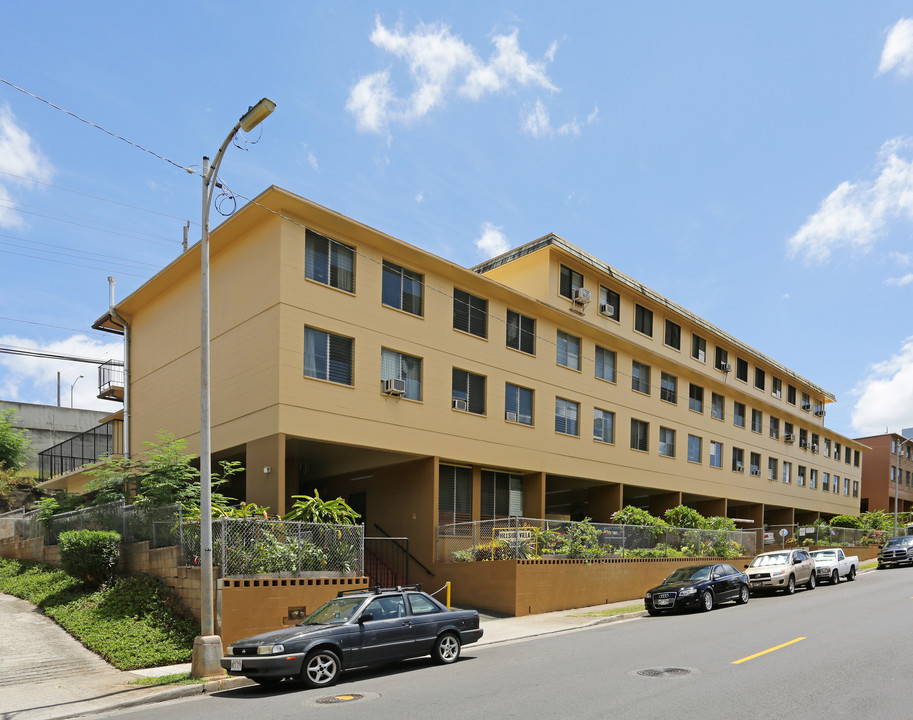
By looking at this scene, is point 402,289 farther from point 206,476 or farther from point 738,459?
point 738,459

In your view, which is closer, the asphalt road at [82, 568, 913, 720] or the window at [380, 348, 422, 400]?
the asphalt road at [82, 568, 913, 720]

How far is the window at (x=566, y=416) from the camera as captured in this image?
30250 millimetres

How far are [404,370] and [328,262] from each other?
4.05 m

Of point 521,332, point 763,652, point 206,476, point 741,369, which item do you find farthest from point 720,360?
point 206,476

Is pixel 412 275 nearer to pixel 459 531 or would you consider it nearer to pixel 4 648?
pixel 459 531

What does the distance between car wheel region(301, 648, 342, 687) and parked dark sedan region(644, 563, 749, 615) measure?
11.9 m

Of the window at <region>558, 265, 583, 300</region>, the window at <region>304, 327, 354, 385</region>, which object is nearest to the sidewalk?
the window at <region>304, 327, 354, 385</region>

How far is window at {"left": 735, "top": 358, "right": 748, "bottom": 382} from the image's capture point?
44.9 metres

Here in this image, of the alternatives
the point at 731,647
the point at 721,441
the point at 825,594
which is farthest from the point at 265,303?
the point at 721,441

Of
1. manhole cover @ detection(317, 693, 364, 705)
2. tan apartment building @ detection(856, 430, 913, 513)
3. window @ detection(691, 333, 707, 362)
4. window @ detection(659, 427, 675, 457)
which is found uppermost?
window @ detection(691, 333, 707, 362)

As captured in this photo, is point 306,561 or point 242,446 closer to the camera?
point 306,561

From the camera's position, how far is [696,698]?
9781 mm

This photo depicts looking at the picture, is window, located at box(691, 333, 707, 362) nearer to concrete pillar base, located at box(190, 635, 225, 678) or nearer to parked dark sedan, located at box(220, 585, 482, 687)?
parked dark sedan, located at box(220, 585, 482, 687)

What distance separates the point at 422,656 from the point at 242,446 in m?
10.9
